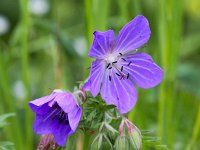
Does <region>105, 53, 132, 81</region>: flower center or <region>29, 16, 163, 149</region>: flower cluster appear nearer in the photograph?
<region>29, 16, 163, 149</region>: flower cluster

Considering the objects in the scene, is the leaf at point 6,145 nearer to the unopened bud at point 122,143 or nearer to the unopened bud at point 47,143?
the unopened bud at point 47,143

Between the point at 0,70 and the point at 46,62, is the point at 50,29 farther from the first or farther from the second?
the point at 46,62

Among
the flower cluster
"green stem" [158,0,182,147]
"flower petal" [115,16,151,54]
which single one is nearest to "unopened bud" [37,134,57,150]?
the flower cluster

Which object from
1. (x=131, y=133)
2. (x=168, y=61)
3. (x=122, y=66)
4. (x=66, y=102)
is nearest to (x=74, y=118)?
(x=66, y=102)

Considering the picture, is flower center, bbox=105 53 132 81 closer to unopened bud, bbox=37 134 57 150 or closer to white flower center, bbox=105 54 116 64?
white flower center, bbox=105 54 116 64

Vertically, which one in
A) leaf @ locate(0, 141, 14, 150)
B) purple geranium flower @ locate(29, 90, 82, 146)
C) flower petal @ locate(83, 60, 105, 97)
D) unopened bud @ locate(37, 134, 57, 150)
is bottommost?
leaf @ locate(0, 141, 14, 150)

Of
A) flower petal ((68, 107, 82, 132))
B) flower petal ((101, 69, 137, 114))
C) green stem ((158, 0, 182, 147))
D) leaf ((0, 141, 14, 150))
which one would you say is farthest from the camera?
green stem ((158, 0, 182, 147))

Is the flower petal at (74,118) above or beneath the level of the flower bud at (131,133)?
above

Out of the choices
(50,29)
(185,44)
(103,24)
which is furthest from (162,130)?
(185,44)


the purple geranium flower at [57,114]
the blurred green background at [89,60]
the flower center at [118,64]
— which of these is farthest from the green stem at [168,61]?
the purple geranium flower at [57,114]

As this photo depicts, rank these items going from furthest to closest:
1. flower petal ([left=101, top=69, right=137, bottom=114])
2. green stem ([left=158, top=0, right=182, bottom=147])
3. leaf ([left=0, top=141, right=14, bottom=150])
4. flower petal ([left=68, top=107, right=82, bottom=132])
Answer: green stem ([left=158, top=0, right=182, bottom=147]) → leaf ([left=0, top=141, right=14, bottom=150]) → flower petal ([left=101, top=69, right=137, bottom=114]) → flower petal ([left=68, top=107, right=82, bottom=132])
